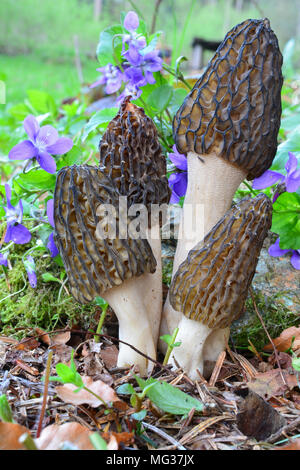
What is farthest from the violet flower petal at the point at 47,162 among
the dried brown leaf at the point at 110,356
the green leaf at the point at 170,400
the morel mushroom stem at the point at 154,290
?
the green leaf at the point at 170,400

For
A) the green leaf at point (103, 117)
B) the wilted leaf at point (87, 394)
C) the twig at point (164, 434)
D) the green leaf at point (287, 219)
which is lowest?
the twig at point (164, 434)

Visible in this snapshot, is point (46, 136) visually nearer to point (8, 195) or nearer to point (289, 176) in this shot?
point (8, 195)

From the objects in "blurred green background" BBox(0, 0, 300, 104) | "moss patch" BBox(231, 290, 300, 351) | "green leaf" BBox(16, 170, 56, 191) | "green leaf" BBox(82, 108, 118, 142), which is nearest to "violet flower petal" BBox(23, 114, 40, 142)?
"green leaf" BBox(16, 170, 56, 191)

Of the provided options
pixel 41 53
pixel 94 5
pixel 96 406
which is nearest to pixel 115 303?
pixel 96 406

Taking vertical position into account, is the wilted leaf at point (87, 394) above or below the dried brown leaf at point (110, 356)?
above

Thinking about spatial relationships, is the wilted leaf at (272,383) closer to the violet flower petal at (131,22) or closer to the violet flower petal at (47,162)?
the violet flower petal at (47,162)

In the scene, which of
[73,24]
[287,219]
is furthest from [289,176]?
[73,24]

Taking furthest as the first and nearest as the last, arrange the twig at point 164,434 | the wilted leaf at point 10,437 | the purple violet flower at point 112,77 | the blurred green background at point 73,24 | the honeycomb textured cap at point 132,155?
the blurred green background at point 73,24 < the purple violet flower at point 112,77 < the honeycomb textured cap at point 132,155 < the twig at point 164,434 < the wilted leaf at point 10,437
